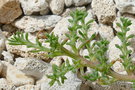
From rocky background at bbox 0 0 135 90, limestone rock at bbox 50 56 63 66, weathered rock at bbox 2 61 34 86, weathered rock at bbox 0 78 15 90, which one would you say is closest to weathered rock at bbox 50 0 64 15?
rocky background at bbox 0 0 135 90

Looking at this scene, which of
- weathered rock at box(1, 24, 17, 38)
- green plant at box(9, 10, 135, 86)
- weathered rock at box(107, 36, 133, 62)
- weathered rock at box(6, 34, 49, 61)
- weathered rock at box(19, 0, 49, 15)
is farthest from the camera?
weathered rock at box(1, 24, 17, 38)

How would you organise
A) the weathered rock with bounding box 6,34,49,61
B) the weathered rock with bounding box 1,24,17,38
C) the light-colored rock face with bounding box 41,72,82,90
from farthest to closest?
1. the weathered rock with bounding box 1,24,17,38
2. the weathered rock with bounding box 6,34,49,61
3. the light-colored rock face with bounding box 41,72,82,90

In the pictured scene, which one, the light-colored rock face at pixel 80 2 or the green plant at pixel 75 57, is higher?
the light-colored rock face at pixel 80 2

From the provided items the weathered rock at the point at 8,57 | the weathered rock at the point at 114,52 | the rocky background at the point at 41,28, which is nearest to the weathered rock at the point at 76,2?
the rocky background at the point at 41,28

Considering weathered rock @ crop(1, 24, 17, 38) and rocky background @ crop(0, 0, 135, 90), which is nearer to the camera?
rocky background @ crop(0, 0, 135, 90)

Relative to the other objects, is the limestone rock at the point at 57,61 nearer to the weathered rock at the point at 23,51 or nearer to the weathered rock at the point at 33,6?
the weathered rock at the point at 23,51

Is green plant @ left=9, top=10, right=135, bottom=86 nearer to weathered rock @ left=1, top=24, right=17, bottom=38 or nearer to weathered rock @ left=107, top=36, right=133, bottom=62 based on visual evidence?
weathered rock @ left=107, top=36, right=133, bottom=62
